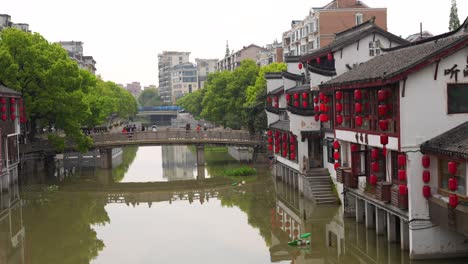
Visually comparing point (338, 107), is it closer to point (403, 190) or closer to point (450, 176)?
point (403, 190)

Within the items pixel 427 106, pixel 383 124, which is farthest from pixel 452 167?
pixel 383 124

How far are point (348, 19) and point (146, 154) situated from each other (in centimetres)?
3200

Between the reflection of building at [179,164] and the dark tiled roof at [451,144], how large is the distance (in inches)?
1223

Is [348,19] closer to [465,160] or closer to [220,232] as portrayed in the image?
[220,232]

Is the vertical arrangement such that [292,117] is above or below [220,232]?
above

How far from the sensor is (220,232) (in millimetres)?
27906

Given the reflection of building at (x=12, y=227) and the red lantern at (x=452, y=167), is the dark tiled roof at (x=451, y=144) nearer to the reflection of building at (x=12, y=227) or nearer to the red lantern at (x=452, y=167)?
the red lantern at (x=452, y=167)

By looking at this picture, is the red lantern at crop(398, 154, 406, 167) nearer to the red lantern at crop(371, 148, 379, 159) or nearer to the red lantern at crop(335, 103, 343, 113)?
the red lantern at crop(371, 148, 379, 159)

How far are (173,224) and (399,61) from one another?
47.4 feet

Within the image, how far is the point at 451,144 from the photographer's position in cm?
1831

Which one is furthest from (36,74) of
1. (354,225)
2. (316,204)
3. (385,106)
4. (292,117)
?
(385,106)

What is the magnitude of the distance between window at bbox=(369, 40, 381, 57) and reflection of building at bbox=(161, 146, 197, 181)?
2251cm

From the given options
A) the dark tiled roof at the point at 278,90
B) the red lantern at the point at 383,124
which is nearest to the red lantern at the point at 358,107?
the red lantern at the point at 383,124

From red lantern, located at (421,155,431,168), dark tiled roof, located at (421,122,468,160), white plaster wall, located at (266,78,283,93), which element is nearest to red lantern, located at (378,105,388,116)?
dark tiled roof, located at (421,122,468,160)
